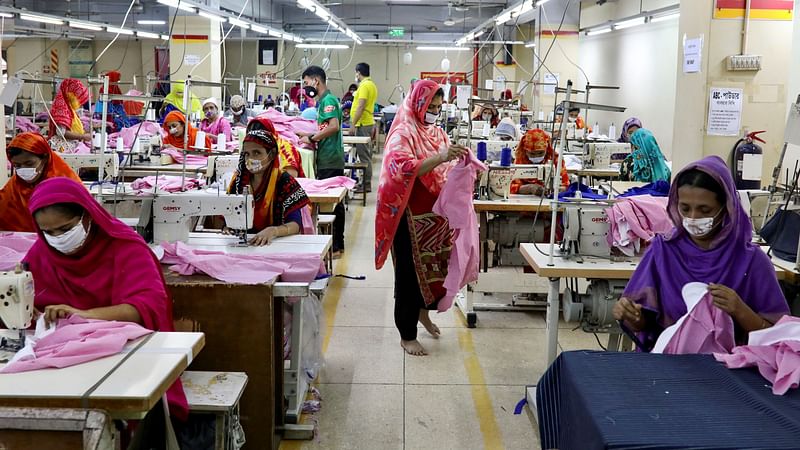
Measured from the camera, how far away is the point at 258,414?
3002 mm

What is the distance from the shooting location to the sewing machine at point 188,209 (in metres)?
3.43

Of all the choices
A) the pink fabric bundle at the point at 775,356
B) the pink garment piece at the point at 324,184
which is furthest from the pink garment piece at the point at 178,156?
the pink fabric bundle at the point at 775,356

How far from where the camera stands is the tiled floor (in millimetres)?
3418

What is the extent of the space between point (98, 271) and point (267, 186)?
4.78 ft

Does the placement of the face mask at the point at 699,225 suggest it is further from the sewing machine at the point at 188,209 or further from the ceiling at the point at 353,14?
the ceiling at the point at 353,14


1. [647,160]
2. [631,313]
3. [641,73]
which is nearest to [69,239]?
[631,313]

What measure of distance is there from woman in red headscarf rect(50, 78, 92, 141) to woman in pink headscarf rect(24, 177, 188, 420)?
524 cm

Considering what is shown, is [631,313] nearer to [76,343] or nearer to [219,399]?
[219,399]

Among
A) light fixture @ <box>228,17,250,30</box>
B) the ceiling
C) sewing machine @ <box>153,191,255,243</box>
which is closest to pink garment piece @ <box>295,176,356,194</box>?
sewing machine @ <box>153,191,255,243</box>

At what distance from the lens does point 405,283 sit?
4344mm

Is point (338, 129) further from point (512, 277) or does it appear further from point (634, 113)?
point (634, 113)

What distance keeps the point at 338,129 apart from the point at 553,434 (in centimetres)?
552

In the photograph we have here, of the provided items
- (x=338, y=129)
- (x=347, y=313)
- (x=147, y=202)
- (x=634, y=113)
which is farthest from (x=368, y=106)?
(x=147, y=202)

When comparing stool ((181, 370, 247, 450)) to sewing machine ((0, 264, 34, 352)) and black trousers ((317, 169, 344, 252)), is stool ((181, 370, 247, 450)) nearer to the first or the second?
sewing machine ((0, 264, 34, 352))
